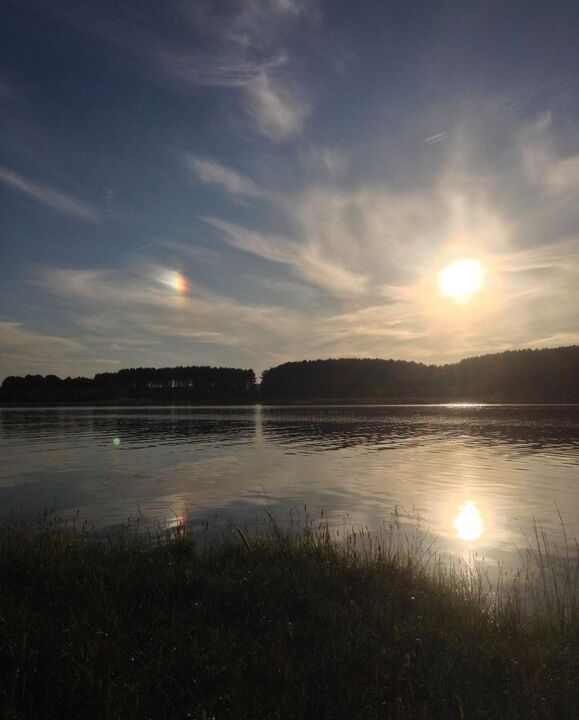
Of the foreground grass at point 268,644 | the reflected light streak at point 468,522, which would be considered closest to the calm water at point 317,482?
the reflected light streak at point 468,522

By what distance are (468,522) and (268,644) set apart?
1443 centimetres

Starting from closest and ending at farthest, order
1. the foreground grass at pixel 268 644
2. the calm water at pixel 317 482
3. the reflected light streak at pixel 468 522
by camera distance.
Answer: the foreground grass at pixel 268 644 → the reflected light streak at pixel 468 522 → the calm water at pixel 317 482

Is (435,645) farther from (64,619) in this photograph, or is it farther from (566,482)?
(566,482)

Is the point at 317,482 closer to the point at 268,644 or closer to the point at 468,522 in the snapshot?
the point at 468,522

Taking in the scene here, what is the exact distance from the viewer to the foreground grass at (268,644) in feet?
23.3

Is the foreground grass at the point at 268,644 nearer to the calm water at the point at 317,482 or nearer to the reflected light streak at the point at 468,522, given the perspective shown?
the reflected light streak at the point at 468,522

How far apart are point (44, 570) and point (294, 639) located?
6633 mm

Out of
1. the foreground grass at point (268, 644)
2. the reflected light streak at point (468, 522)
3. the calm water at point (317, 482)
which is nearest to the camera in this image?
the foreground grass at point (268, 644)

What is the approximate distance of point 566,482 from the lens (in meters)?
29.3

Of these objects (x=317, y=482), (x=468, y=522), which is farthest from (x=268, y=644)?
(x=317, y=482)

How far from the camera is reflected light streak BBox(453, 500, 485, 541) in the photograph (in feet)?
63.1

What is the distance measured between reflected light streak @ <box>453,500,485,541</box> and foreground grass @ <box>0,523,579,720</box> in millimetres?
6703

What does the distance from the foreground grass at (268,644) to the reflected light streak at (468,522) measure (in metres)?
6.70

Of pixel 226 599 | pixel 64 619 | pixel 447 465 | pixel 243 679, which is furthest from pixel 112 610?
pixel 447 465
